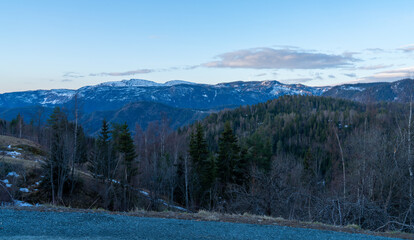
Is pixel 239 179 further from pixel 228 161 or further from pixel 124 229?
pixel 124 229

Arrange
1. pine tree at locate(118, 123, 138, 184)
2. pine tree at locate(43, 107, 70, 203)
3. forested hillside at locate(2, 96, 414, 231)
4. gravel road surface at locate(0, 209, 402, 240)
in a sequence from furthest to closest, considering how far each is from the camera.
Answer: pine tree at locate(118, 123, 138, 184) < pine tree at locate(43, 107, 70, 203) < forested hillside at locate(2, 96, 414, 231) < gravel road surface at locate(0, 209, 402, 240)

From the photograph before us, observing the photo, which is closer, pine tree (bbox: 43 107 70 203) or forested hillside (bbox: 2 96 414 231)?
forested hillside (bbox: 2 96 414 231)

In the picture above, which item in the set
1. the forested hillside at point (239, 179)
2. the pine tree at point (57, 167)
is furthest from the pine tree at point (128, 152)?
the pine tree at point (57, 167)

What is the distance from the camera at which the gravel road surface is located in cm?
842

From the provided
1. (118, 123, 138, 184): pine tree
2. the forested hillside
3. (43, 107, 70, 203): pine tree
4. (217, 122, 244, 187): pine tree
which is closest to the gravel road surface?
the forested hillside

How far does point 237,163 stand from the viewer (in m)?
40.1

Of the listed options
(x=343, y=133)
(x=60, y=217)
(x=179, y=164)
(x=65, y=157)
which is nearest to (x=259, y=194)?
(x=60, y=217)

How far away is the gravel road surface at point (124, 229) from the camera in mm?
8422

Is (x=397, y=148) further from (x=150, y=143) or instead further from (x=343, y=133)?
(x=343, y=133)

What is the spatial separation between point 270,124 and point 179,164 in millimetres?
121089

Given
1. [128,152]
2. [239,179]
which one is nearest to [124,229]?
[239,179]

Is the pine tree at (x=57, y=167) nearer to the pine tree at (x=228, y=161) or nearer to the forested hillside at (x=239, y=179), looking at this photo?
the forested hillside at (x=239, y=179)

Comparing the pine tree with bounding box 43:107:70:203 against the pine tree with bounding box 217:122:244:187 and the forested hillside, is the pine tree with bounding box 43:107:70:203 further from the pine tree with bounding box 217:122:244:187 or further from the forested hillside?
the pine tree with bounding box 217:122:244:187

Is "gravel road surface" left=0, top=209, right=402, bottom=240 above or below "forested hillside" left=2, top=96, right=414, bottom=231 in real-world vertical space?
above
